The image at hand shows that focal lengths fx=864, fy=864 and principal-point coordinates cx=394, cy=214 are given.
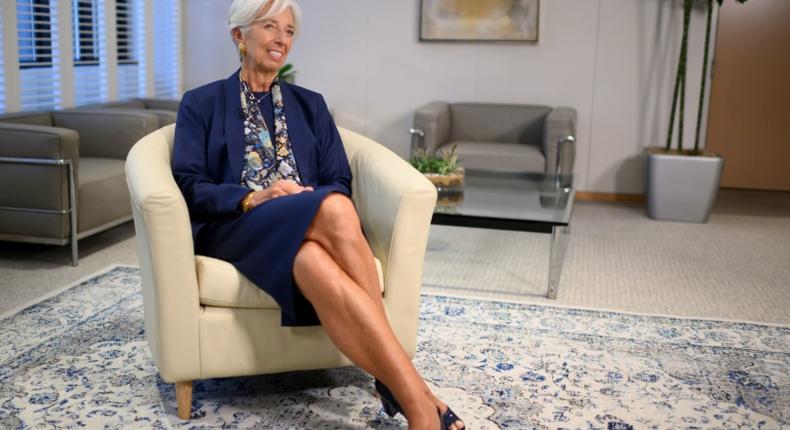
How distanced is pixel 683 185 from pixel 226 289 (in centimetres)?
444

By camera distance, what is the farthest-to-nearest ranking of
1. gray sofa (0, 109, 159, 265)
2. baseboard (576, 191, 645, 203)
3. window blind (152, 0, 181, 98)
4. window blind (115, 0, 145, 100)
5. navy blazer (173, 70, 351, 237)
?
window blind (152, 0, 181, 98)
baseboard (576, 191, 645, 203)
window blind (115, 0, 145, 100)
gray sofa (0, 109, 159, 265)
navy blazer (173, 70, 351, 237)

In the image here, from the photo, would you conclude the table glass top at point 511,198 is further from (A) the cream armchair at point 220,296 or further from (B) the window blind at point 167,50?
(B) the window blind at point 167,50

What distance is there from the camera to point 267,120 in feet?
10.6

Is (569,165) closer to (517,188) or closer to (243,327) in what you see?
(517,188)

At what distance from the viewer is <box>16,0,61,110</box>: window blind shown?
562 centimetres

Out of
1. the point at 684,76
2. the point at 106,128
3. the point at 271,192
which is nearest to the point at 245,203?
the point at 271,192

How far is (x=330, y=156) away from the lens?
3.26 metres

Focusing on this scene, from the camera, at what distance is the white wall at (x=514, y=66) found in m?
6.99

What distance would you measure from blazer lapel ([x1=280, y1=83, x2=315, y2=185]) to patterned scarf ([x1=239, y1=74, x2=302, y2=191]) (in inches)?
0.6

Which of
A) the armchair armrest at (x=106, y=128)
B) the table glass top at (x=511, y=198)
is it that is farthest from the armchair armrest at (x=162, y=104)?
the table glass top at (x=511, y=198)

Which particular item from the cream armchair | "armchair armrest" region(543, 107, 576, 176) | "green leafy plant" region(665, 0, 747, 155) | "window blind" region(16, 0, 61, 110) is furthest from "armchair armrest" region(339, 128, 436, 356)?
"green leafy plant" region(665, 0, 747, 155)

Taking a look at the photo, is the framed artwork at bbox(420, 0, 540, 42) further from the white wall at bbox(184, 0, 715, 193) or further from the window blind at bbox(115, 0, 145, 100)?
the window blind at bbox(115, 0, 145, 100)

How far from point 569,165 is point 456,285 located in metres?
2.06

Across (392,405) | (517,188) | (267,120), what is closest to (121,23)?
(517,188)
